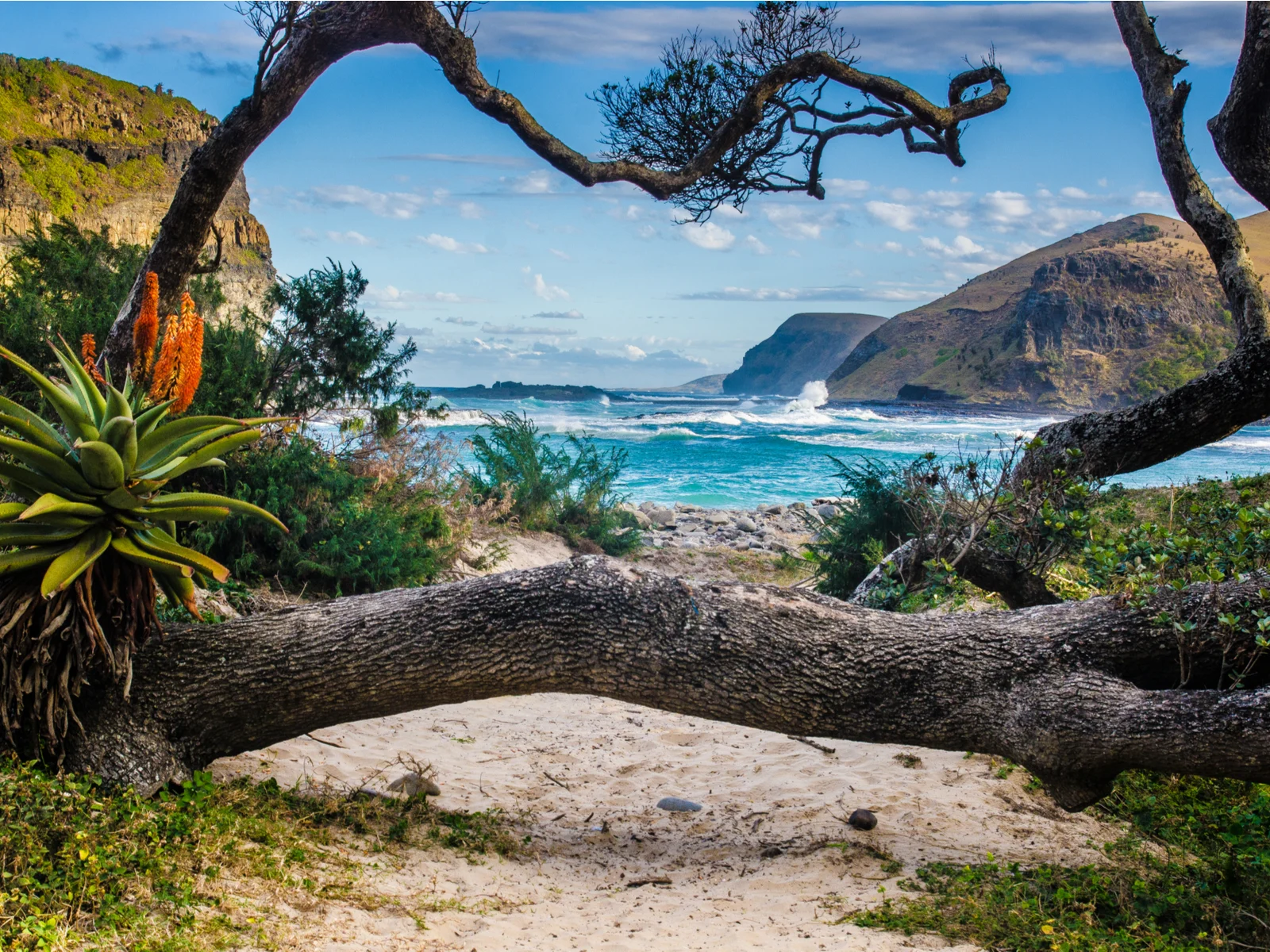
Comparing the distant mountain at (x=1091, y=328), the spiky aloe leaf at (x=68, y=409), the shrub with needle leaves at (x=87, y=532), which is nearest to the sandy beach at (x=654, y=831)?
the shrub with needle leaves at (x=87, y=532)

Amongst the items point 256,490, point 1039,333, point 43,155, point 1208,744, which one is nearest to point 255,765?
point 256,490

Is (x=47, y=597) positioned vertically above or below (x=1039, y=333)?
below

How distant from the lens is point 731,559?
13.6 metres

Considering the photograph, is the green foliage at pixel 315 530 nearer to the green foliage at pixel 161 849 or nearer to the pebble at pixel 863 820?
the green foliage at pixel 161 849

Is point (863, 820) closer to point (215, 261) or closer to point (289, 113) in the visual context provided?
point (289, 113)

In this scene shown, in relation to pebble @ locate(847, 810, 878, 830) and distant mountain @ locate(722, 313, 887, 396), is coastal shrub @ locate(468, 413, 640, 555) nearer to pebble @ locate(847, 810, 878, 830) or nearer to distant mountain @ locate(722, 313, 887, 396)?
pebble @ locate(847, 810, 878, 830)

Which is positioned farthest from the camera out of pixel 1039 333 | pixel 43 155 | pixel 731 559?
pixel 1039 333

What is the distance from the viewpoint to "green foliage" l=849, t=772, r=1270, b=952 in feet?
10.3

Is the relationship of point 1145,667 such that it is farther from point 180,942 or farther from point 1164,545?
point 180,942

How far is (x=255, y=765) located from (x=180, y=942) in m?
1.93

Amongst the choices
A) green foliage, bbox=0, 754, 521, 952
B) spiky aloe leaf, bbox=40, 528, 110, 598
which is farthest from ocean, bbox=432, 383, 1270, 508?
spiky aloe leaf, bbox=40, 528, 110, 598

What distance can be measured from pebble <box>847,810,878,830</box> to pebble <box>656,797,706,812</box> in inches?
34.2

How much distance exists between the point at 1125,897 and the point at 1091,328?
1824 inches

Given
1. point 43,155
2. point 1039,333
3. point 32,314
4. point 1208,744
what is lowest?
point 1208,744
